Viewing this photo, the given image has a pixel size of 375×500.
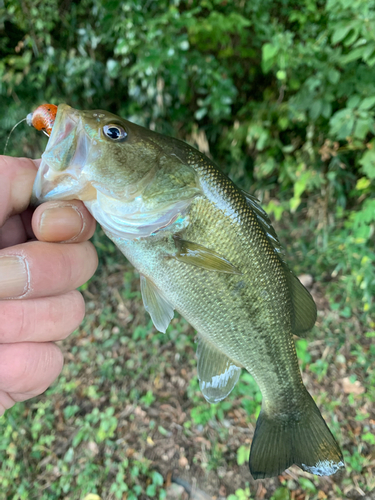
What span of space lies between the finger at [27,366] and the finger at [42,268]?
0.63 ft

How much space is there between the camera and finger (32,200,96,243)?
39.7 inches

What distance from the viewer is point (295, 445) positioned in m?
1.31

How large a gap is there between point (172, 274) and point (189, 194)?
291mm

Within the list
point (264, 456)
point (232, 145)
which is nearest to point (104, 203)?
point (264, 456)

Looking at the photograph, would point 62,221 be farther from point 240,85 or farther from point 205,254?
point 240,85

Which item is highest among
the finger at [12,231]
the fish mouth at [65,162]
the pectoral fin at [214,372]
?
the fish mouth at [65,162]

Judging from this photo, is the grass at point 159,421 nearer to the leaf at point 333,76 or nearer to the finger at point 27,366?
the finger at point 27,366

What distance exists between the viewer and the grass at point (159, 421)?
6.75 ft

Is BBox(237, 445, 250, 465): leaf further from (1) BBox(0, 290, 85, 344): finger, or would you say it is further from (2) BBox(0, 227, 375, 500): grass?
(1) BBox(0, 290, 85, 344): finger

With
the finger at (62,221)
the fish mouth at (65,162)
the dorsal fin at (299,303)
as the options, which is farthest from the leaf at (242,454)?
the fish mouth at (65,162)

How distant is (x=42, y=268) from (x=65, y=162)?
1.16ft

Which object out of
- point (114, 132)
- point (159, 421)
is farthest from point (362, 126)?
point (159, 421)

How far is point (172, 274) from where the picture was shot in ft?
3.68

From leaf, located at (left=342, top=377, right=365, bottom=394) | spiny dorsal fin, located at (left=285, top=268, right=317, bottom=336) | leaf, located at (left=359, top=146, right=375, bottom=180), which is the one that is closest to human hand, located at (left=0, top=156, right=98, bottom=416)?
spiny dorsal fin, located at (left=285, top=268, right=317, bottom=336)
